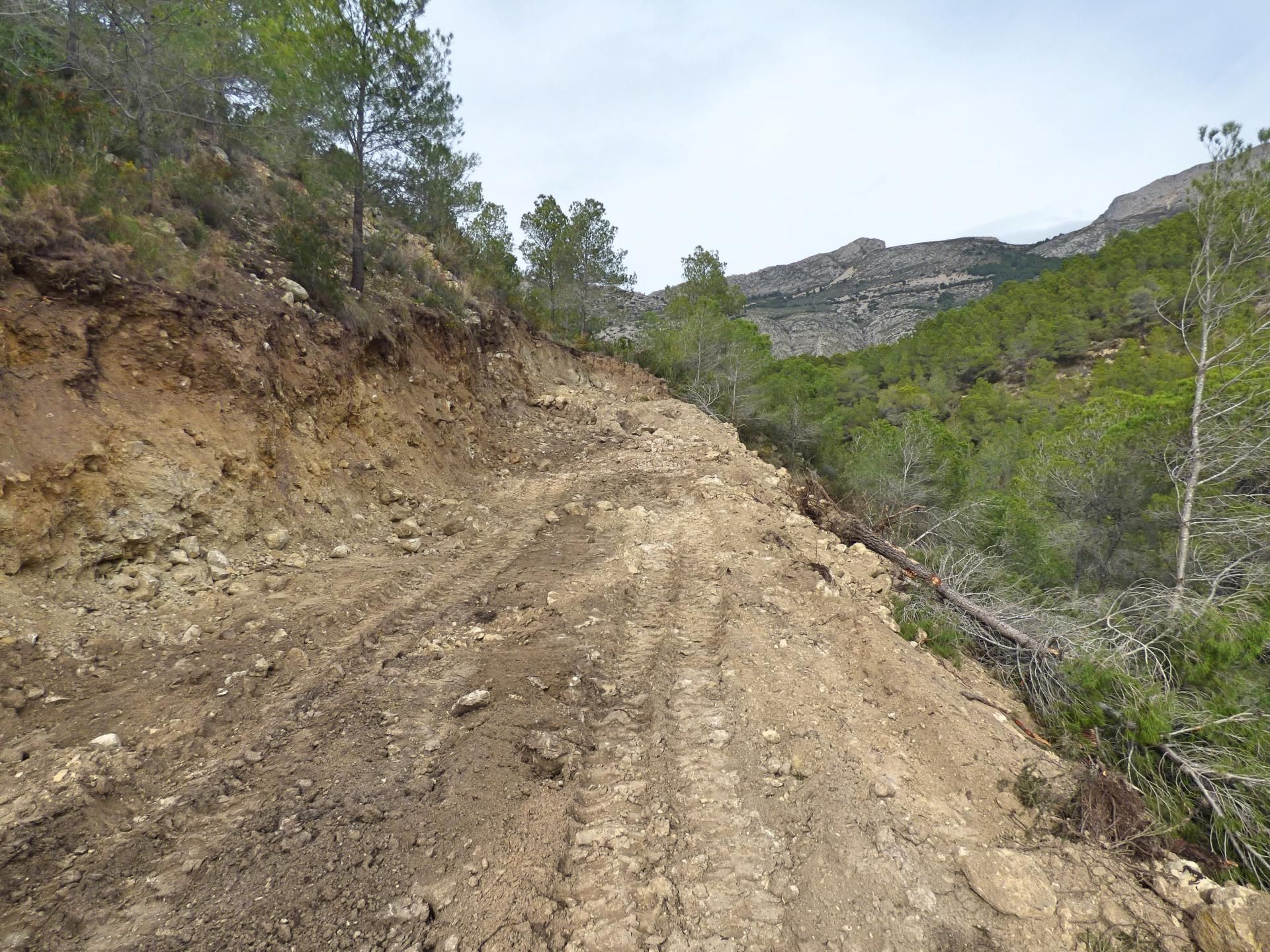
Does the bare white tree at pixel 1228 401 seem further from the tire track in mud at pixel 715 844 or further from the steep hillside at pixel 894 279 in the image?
the steep hillside at pixel 894 279

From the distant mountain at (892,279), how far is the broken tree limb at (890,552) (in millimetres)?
51812

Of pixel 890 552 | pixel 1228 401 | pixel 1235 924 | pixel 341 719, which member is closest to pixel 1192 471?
pixel 1228 401

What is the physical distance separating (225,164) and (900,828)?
12.0 meters

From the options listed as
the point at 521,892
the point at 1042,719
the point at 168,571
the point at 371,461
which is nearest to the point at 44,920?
the point at 521,892

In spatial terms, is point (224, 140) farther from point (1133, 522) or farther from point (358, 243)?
point (1133, 522)

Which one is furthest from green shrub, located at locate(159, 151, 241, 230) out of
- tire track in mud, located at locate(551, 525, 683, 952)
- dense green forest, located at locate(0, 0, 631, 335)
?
tire track in mud, located at locate(551, 525, 683, 952)

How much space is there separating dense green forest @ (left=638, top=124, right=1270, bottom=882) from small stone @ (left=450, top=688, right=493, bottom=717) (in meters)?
4.09

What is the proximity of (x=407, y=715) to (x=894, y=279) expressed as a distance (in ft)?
339

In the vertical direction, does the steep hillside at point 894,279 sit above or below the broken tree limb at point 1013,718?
above

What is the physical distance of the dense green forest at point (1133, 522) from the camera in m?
4.25

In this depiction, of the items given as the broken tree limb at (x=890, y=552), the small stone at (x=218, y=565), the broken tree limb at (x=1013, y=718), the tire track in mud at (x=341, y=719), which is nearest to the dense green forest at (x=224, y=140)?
the small stone at (x=218, y=565)

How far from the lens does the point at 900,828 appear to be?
9.66 ft

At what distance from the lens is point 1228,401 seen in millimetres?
6816

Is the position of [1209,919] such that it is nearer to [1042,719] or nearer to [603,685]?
[1042,719]
